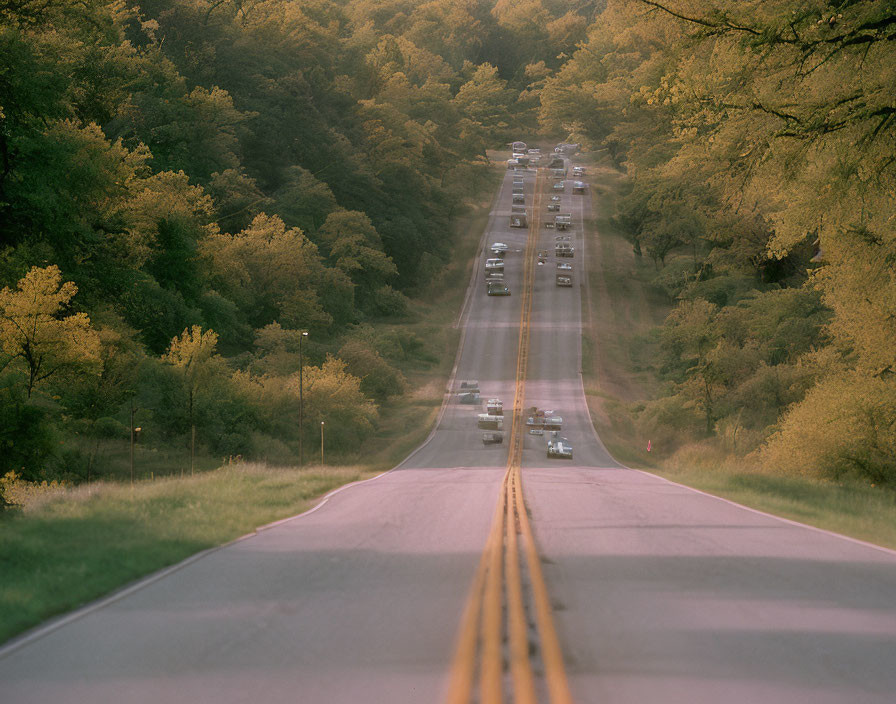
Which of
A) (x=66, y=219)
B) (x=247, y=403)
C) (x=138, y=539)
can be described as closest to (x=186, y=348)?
(x=247, y=403)

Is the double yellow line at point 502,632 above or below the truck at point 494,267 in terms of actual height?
below

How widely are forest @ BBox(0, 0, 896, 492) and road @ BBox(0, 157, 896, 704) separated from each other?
25.1ft

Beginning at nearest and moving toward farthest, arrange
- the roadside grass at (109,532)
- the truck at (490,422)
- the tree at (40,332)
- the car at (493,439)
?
the roadside grass at (109,532), the tree at (40,332), the car at (493,439), the truck at (490,422)

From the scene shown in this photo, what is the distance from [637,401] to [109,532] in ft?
169

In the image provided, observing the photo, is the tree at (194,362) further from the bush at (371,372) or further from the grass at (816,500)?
the grass at (816,500)

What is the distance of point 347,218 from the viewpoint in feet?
256

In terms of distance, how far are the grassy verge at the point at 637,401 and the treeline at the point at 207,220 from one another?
587 inches

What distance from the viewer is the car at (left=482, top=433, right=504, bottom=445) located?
4656cm

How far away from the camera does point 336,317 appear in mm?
69812

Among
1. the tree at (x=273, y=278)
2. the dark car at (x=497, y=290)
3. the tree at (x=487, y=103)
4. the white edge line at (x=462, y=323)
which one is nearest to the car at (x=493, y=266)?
the white edge line at (x=462, y=323)

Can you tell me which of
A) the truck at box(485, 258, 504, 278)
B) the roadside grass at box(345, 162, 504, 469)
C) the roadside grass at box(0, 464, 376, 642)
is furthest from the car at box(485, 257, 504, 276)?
the roadside grass at box(0, 464, 376, 642)

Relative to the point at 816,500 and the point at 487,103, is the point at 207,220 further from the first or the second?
the point at 487,103

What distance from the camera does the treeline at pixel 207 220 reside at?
33.1 meters

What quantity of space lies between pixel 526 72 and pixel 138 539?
172 metres
